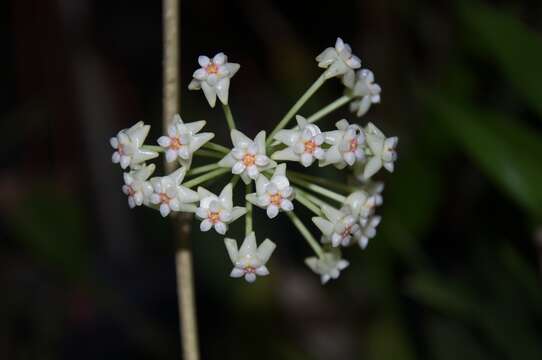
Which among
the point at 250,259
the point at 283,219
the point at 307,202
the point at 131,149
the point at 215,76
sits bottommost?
the point at 250,259

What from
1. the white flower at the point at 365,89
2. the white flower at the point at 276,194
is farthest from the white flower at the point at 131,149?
the white flower at the point at 365,89

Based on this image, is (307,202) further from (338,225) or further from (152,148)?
(152,148)

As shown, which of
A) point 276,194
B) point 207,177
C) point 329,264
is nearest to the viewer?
point 276,194

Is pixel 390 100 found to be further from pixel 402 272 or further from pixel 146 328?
pixel 146 328

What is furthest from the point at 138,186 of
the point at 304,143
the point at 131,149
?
the point at 304,143

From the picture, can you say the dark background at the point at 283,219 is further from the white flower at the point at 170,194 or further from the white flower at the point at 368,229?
the white flower at the point at 170,194

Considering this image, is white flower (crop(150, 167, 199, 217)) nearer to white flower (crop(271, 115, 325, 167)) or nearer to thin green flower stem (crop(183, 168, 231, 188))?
thin green flower stem (crop(183, 168, 231, 188))
